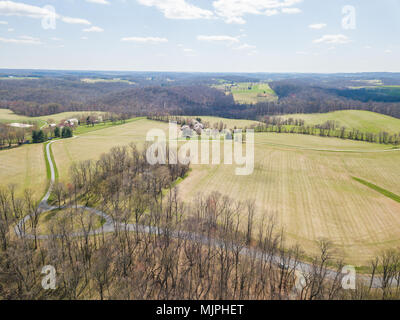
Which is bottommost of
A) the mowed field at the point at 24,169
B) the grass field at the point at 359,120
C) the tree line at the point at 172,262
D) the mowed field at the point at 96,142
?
the tree line at the point at 172,262

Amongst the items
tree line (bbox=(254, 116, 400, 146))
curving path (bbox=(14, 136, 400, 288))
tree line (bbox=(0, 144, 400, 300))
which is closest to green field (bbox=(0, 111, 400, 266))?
curving path (bbox=(14, 136, 400, 288))

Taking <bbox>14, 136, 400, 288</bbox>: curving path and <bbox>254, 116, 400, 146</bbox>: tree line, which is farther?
<bbox>254, 116, 400, 146</bbox>: tree line

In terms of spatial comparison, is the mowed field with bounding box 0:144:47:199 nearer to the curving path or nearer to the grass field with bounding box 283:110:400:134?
the curving path

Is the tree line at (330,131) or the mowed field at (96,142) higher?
the tree line at (330,131)

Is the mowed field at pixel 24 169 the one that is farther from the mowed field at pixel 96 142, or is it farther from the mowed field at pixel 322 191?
the mowed field at pixel 322 191

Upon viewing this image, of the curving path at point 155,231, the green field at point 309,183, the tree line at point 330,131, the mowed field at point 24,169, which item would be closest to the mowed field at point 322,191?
the green field at point 309,183

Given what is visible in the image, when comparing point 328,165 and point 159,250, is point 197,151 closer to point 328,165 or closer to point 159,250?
point 328,165

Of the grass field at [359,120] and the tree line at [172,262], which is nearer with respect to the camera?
the tree line at [172,262]
